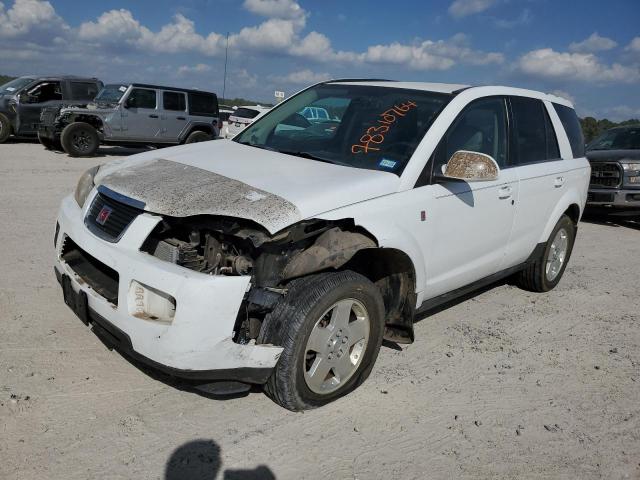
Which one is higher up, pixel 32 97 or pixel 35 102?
pixel 32 97

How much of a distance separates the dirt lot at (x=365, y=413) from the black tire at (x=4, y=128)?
12789 mm

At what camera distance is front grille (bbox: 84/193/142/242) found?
3246mm

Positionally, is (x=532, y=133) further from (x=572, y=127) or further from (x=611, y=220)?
(x=611, y=220)

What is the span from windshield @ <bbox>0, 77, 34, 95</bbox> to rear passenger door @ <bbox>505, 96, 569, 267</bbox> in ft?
48.1

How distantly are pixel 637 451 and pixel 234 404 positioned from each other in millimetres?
2263

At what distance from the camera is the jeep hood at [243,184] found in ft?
9.95

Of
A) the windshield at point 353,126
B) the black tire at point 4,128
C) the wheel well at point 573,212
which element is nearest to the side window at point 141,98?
→ the black tire at point 4,128

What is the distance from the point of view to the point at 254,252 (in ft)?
10.3

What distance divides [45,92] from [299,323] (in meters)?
15.3

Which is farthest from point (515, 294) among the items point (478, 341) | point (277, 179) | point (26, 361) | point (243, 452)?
point (26, 361)

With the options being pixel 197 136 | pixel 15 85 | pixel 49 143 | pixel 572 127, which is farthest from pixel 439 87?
pixel 15 85

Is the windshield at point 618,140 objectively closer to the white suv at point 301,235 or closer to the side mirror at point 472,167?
the white suv at point 301,235

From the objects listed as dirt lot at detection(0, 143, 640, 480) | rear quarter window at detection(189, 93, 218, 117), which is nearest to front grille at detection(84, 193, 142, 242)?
dirt lot at detection(0, 143, 640, 480)

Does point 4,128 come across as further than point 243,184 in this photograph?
Yes
